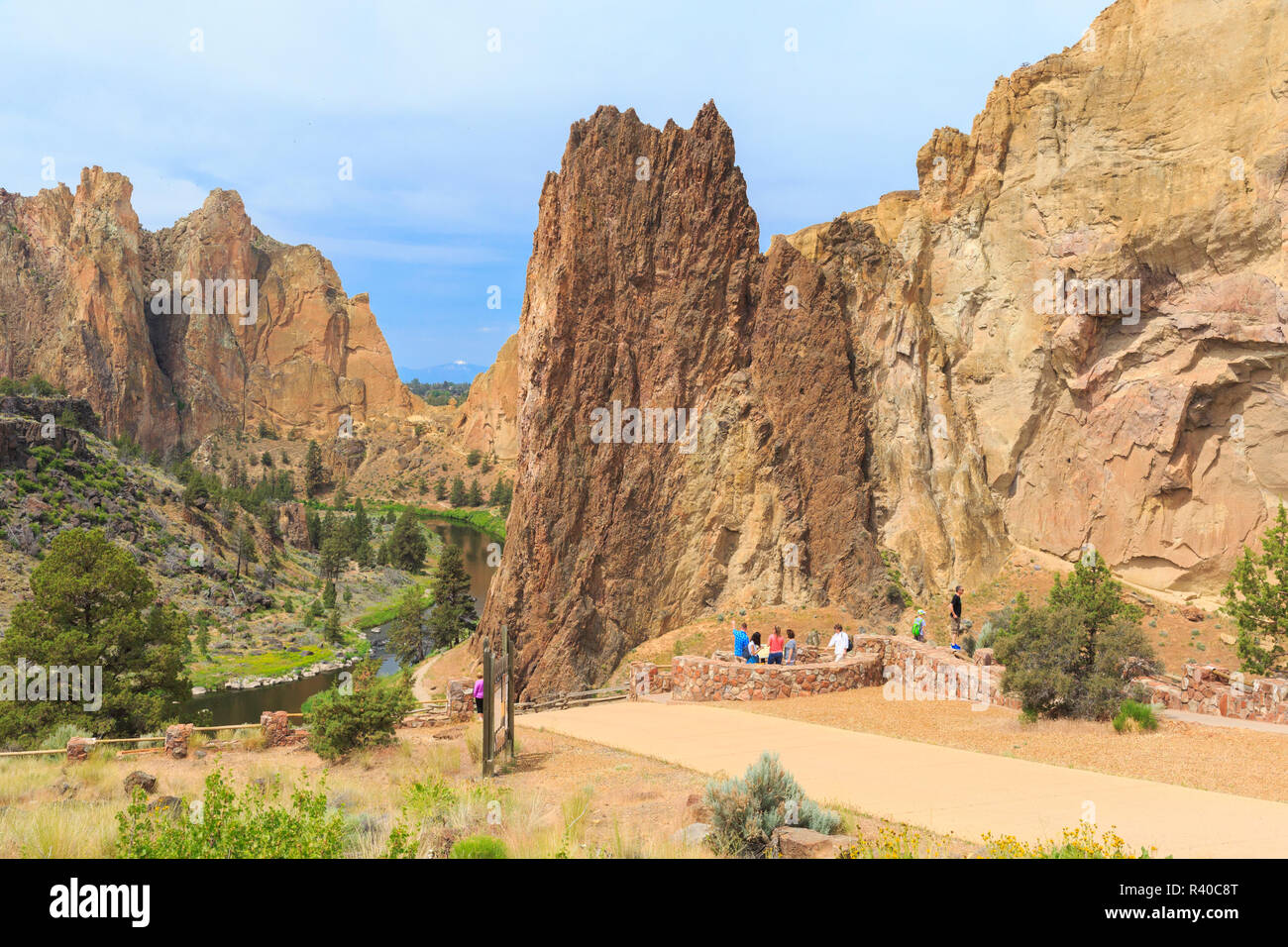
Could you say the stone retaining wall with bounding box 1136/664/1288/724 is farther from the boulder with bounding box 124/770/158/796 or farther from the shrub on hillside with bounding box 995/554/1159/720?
the boulder with bounding box 124/770/158/796

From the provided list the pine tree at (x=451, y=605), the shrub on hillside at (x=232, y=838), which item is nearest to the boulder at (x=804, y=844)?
the shrub on hillside at (x=232, y=838)

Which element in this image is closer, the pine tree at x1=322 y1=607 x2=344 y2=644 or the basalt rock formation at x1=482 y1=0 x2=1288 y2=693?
the basalt rock formation at x1=482 y1=0 x2=1288 y2=693

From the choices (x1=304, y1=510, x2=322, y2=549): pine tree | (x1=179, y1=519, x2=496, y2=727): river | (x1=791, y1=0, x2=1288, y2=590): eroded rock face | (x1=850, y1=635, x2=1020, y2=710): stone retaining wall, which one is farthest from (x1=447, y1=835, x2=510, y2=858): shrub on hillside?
(x1=304, y1=510, x2=322, y2=549): pine tree

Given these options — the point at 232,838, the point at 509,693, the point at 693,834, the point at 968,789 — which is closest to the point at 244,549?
the point at 509,693

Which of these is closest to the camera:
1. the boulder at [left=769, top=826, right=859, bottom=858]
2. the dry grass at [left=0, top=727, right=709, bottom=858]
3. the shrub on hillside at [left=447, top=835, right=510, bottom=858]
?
the shrub on hillside at [left=447, top=835, right=510, bottom=858]

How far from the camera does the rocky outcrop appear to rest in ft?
465

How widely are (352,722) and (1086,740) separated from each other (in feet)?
38.7

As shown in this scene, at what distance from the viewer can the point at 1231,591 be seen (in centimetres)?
2228

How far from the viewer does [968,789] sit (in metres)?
10.4

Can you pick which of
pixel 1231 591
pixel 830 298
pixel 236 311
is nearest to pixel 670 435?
pixel 830 298

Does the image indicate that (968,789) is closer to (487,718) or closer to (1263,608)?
(487,718)

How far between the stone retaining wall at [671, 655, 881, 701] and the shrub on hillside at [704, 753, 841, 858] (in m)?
10.3

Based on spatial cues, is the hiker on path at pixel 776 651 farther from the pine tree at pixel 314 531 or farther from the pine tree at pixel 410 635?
the pine tree at pixel 314 531
